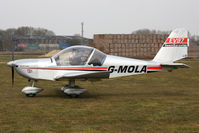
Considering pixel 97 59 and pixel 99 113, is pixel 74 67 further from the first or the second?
pixel 99 113

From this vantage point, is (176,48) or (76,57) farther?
(176,48)

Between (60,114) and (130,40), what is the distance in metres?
40.2

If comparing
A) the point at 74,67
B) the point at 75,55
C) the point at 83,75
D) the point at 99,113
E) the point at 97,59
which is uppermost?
the point at 75,55

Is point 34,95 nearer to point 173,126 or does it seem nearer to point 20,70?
point 20,70

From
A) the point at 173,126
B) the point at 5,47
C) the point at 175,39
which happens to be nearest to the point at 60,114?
the point at 173,126

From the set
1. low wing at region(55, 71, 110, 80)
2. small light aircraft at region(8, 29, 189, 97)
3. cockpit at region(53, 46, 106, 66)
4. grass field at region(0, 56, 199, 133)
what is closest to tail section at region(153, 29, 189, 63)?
small light aircraft at region(8, 29, 189, 97)

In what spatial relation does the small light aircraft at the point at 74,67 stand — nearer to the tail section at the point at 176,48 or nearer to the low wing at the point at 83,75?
the low wing at the point at 83,75

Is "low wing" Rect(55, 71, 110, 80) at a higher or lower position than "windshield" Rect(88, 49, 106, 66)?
lower

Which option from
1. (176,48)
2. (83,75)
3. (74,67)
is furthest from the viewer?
(176,48)

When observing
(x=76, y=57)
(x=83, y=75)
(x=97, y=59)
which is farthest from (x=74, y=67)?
(x=97, y=59)

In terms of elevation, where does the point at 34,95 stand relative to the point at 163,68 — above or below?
below

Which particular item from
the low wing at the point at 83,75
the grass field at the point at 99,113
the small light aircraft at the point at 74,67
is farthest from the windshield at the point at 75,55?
the grass field at the point at 99,113

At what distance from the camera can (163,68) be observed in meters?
11.4

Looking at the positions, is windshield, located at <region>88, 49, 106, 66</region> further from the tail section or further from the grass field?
the tail section
